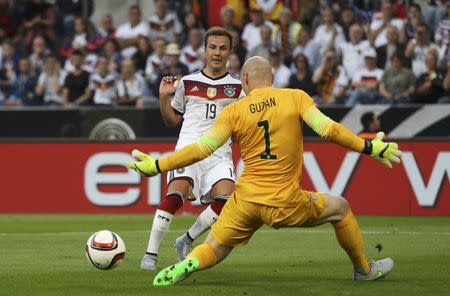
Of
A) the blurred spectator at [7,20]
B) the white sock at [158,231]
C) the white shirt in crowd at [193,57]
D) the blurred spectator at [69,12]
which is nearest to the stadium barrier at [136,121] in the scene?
the white shirt in crowd at [193,57]

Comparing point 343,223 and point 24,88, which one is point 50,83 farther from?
point 343,223

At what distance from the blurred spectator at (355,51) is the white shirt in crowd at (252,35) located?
1851 millimetres

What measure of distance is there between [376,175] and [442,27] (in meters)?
3.97

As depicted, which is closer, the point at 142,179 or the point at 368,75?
the point at 142,179

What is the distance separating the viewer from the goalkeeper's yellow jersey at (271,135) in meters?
9.55

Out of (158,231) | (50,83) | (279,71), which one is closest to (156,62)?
(50,83)

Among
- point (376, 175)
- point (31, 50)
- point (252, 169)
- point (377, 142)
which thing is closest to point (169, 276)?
point (252, 169)

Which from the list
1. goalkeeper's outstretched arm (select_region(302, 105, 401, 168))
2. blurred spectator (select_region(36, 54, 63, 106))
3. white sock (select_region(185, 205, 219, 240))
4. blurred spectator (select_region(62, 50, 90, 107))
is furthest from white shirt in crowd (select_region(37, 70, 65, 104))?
goalkeeper's outstretched arm (select_region(302, 105, 401, 168))

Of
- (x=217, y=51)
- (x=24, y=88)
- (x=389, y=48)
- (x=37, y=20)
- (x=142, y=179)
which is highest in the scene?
(x=217, y=51)

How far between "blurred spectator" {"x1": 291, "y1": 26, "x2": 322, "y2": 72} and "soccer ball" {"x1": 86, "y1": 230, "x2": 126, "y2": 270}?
12626mm

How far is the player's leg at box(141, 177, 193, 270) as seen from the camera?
37.2 ft

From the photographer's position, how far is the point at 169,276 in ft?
31.4

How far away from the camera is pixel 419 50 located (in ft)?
71.2

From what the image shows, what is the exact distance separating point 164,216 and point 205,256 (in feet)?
6.57
